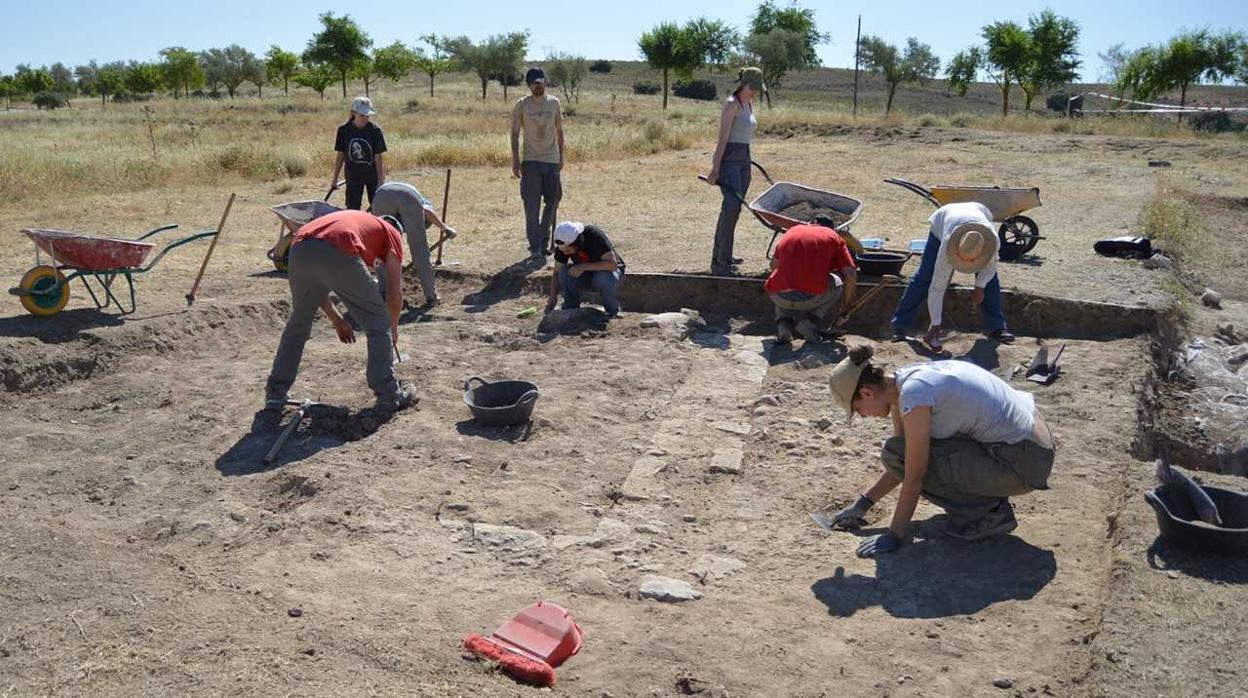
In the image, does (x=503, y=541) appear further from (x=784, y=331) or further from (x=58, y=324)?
(x=58, y=324)

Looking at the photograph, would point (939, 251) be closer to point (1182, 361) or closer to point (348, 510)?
point (1182, 361)

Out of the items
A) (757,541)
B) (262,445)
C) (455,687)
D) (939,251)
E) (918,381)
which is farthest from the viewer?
(939,251)

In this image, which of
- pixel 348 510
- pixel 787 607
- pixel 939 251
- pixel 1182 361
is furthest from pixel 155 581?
pixel 1182 361

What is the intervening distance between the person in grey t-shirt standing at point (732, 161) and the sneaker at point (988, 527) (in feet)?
16.8

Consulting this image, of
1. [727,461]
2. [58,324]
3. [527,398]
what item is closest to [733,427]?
[727,461]

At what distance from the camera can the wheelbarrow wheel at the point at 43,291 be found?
775cm

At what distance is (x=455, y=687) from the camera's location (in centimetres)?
376

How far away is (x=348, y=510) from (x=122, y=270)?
3.87 metres

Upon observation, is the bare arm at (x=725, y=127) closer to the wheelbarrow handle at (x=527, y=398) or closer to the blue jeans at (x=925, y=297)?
the blue jeans at (x=925, y=297)

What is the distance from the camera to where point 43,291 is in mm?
7852

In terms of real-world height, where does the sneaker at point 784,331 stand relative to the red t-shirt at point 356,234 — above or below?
below

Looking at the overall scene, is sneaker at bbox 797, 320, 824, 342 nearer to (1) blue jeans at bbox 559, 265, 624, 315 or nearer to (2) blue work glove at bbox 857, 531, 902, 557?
(1) blue jeans at bbox 559, 265, 624, 315

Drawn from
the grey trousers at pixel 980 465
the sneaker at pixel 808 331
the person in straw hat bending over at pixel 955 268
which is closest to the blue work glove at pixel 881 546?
the grey trousers at pixel 980 465

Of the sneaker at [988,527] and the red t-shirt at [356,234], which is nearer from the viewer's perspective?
the sneaker at [988,527]
